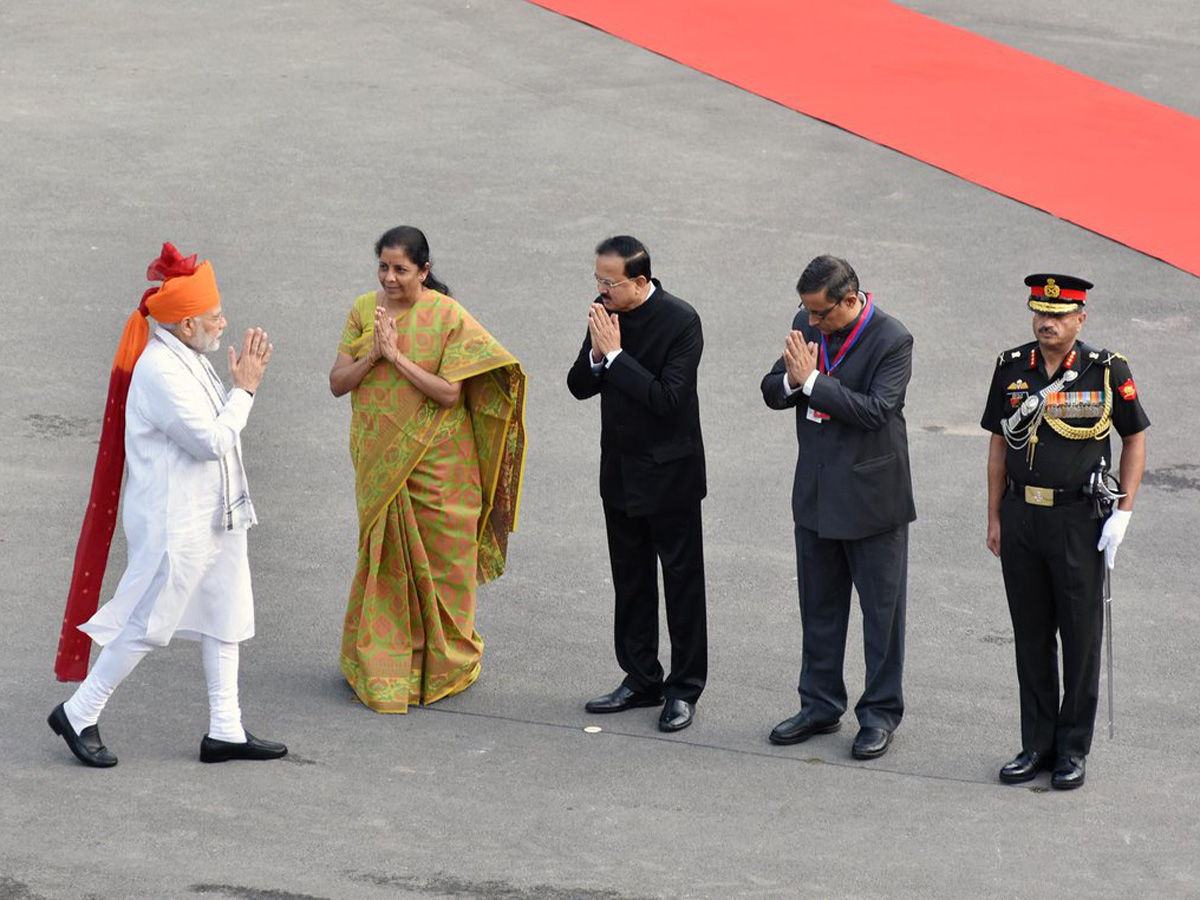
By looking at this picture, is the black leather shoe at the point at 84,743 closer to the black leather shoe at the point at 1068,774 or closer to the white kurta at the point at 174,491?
the white kurta at the point at 174,491

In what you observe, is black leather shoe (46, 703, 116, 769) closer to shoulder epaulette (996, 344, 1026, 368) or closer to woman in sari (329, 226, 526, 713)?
woman in sari (329, 226, 526, 713)

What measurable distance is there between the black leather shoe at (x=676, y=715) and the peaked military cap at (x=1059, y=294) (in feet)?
7.07

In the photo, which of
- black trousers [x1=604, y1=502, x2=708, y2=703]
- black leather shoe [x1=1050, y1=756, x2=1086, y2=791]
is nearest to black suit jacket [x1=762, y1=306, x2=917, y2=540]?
black trousers [x1=604, y1=502, x2=708, y2=703]

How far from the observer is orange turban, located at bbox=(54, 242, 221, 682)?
6430 mm

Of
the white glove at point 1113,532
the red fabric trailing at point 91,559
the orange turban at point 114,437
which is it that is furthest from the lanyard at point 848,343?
the red fabric trailing at point 91,559

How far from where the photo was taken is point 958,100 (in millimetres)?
14781

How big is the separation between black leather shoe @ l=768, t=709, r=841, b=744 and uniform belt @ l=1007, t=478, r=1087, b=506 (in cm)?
126

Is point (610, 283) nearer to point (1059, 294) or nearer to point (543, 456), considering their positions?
point (1059, 294)

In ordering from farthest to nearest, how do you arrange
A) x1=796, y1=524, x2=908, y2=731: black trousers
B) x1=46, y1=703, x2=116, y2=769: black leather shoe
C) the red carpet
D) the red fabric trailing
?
the red carpet, x1=796, y1=524, x2=908, y2=731: black trousers, the red fabric trailing, x1=46, y1=703, x2=116, y2=769: black leather shoe

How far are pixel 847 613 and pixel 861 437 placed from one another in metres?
0.79

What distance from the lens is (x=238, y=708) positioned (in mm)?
6727

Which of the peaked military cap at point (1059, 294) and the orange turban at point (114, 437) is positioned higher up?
the peaked military cap at point (1059, 294)

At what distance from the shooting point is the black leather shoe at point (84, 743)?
259 inches

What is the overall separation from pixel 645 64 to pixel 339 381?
8712 millimetres
